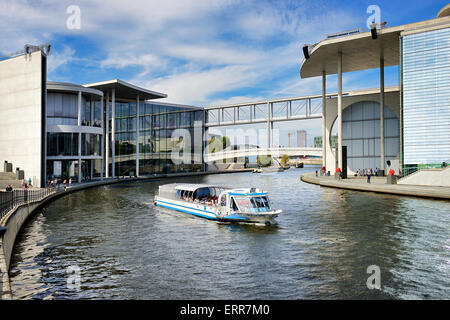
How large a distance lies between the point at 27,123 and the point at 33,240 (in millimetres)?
33895

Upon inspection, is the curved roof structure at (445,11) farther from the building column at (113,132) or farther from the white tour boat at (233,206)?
the building column at (113,132)

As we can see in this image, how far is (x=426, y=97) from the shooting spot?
4578cm

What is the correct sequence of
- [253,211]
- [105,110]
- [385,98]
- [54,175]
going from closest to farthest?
[253,211] → [54,175] → [385,98] → [105,110]

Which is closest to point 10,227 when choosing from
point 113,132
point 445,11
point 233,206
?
point 233,206

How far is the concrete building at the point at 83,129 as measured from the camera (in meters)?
49.8

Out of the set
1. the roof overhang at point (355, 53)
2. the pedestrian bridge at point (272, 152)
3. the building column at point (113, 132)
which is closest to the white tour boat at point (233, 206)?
the roof overhang at point (355, 53)

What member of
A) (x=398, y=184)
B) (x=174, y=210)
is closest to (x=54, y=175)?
(x=174, y=210)

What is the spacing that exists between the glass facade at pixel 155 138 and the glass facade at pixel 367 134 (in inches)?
1693

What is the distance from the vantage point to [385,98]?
212ft

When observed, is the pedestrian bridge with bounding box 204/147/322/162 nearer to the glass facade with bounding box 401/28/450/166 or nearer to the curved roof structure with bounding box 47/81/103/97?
the glass facade with bounding box 401/28/450/166

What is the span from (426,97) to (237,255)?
1522 inches

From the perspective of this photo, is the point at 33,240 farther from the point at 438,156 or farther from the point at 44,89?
the point at 438,156
